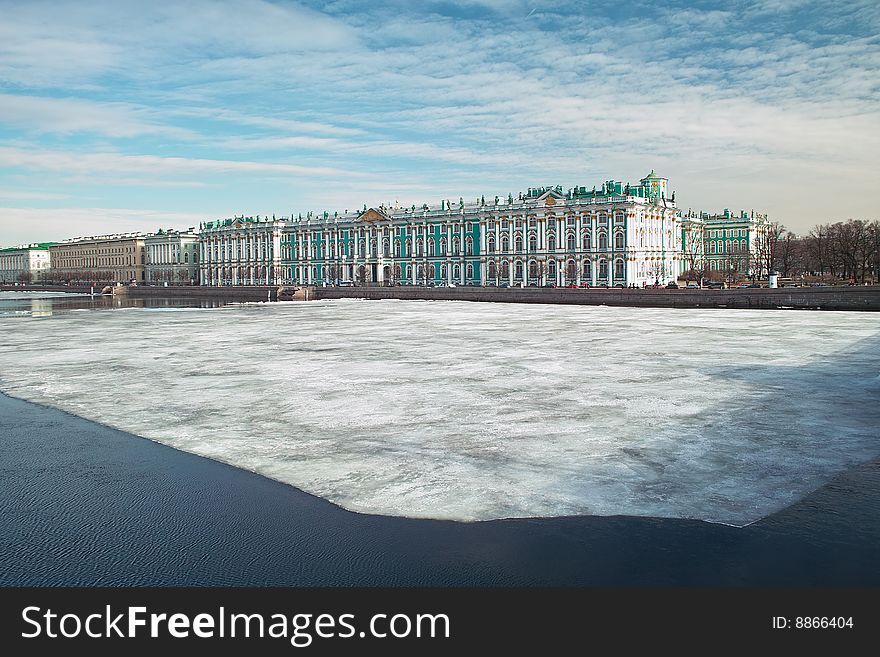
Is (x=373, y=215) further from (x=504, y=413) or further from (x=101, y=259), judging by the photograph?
(x=504, y=413)

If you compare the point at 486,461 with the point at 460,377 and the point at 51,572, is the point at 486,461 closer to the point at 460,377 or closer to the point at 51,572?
the point at 51,572

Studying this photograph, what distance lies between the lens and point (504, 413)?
11.1 metres

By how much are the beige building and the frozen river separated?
385 feet

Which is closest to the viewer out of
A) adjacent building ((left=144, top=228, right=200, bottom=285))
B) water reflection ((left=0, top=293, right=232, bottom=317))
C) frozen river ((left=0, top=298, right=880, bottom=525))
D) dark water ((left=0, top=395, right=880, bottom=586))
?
dark water ((left=0, top=395, right=880, bottom=586))

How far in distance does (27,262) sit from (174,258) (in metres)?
51.0

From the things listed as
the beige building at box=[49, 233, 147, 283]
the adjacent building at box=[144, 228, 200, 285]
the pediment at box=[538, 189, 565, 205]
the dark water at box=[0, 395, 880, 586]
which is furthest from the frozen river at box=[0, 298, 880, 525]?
the beige building at box=[49, 233, 147, 283]

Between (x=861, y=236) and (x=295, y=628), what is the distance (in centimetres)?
7888

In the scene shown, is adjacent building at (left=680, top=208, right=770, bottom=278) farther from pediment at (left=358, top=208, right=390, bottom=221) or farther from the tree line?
pediment at (left=358, top=208, right=390, bottom=221)

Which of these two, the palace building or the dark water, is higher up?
the palace building

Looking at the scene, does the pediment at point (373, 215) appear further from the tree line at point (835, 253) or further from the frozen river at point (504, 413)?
the frozen river at point (504, 413)

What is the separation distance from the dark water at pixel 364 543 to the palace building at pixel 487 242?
69.0m

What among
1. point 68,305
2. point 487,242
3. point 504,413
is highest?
point 487,242

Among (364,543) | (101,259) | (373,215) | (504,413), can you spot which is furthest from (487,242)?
(101,259)

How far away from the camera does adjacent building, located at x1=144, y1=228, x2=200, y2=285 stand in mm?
121438
